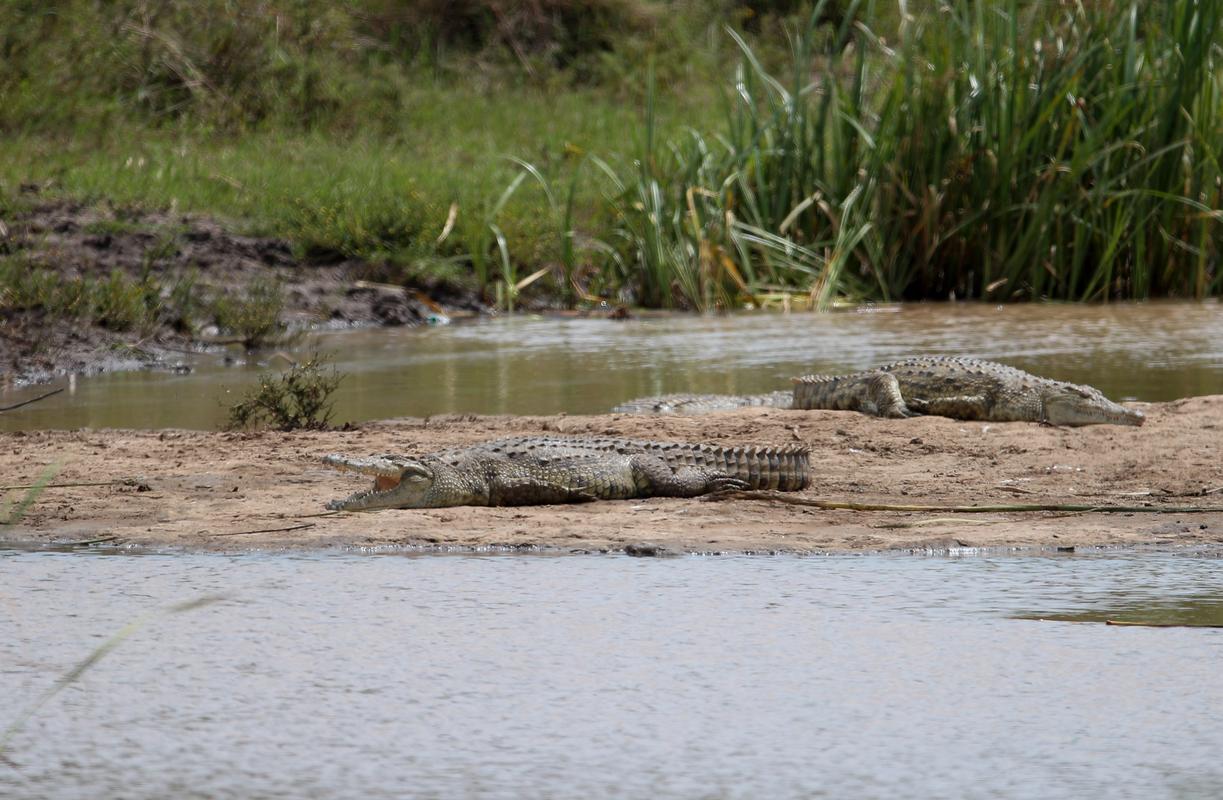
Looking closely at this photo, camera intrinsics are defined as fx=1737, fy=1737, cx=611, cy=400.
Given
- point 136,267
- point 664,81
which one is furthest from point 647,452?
point 664,81

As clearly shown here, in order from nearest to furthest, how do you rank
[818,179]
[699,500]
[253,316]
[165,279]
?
[699,500], [253,316], [165,279], [818,179]

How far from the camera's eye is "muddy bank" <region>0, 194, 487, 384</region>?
367 inches

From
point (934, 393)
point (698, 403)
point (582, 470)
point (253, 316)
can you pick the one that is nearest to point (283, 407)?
point (698, 403)

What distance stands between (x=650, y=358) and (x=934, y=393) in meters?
2.29

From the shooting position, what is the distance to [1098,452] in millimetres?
6031

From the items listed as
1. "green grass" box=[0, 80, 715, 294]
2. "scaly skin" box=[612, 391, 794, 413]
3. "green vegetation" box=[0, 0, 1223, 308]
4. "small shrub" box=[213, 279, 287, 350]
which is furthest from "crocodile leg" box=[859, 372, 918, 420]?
"green grass" box=[0, 80, 715, 294]

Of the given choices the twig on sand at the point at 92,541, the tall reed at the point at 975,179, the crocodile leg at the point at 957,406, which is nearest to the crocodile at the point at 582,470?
the twig on sand at the point at 92,541

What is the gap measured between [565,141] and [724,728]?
40.9 ft

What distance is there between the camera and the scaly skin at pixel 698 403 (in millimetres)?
7375

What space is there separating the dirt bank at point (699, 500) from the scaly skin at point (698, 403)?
12.3 inches

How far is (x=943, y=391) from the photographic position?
294 inches

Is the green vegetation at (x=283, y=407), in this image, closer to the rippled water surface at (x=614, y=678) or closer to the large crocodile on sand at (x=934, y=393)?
the large crocodile on sand at (x=934, y=393)

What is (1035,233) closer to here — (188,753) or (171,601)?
(171,601)

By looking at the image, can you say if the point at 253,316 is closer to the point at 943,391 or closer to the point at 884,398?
the point at 884,398
